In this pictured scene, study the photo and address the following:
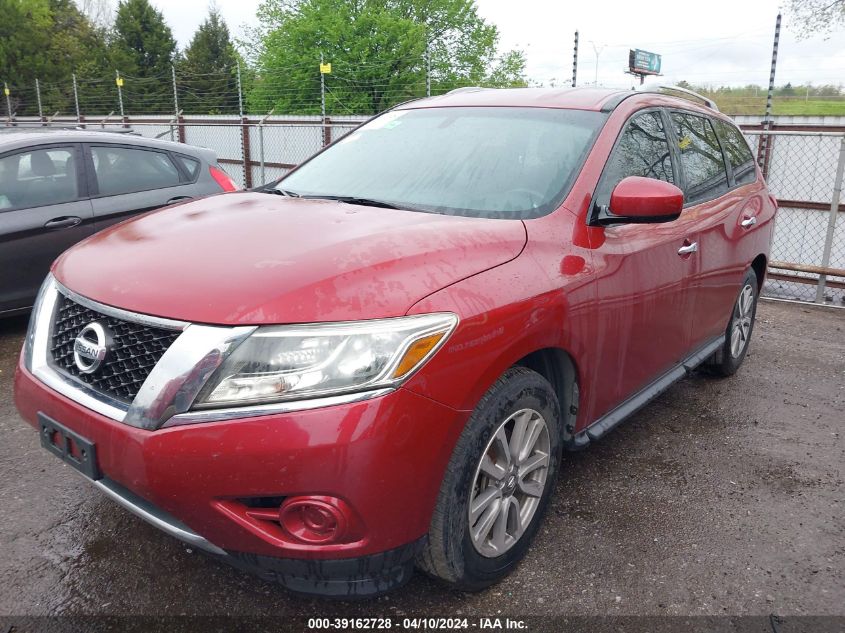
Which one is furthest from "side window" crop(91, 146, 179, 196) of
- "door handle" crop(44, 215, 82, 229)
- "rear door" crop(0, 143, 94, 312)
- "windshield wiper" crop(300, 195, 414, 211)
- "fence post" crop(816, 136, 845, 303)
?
"fence post" crop(816, 136, 845, 303)

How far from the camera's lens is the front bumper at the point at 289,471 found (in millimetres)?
1875

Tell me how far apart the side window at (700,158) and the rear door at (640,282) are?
0.64 feet

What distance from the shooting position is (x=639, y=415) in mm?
4195

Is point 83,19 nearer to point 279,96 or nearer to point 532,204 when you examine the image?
point 279,96

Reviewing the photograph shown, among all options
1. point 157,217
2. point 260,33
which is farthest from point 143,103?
point 157,217

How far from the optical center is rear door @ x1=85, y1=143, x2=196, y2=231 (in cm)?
545

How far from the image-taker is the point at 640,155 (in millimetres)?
3303

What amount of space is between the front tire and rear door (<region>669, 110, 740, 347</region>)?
1.50m

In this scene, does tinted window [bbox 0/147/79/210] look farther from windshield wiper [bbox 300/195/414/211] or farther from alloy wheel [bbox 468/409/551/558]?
alloy wheel [bbox 468/409/551/558]

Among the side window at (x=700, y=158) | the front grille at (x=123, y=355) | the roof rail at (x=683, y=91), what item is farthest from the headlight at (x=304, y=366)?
the roof rail at (x=683, y=91)

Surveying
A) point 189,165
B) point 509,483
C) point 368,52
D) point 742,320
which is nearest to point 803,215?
point 742,320

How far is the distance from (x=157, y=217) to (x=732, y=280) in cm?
323

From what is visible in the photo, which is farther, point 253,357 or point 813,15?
point 813,15

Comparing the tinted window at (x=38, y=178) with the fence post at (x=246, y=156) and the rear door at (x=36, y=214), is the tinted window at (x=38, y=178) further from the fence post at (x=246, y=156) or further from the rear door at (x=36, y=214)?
the fence post at (x=246, y=156)
